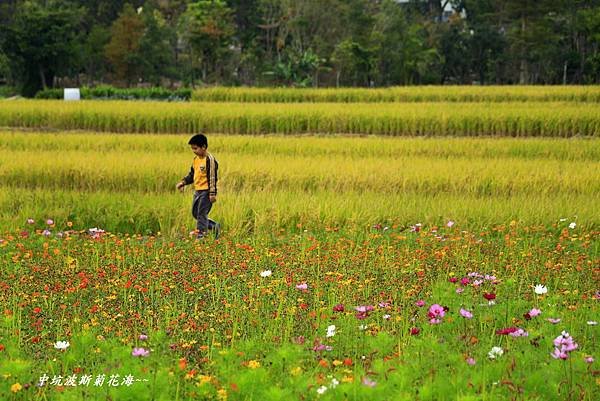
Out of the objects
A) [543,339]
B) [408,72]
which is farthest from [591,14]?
[543,339]

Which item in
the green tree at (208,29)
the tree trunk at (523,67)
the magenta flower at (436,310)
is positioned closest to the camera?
the magenta flower at (436,310)

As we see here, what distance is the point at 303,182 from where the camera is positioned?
981 centimetres

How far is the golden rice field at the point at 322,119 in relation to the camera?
676 inches

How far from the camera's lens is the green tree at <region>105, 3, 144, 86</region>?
37.6 meters

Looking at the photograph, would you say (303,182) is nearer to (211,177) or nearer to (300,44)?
(211,177)

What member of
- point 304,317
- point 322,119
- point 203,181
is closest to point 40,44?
point 322,119

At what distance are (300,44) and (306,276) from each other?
35510 millimetres

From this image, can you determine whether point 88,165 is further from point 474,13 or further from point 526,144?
point 474,13

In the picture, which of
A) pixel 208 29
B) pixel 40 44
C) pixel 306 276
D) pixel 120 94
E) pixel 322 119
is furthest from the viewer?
pixel 208 29

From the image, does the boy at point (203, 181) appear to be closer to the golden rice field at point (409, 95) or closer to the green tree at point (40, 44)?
the golden rice field at point (409, 95)

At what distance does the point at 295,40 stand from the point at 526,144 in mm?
28660

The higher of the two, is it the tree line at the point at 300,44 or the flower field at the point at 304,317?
the tree line at the point at 300,44

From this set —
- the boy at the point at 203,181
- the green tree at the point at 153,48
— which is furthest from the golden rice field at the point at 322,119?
the green tree at the point at 153,48

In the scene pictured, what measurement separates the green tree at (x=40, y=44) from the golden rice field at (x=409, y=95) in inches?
408
